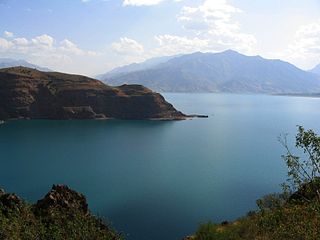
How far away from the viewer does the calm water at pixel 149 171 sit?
217 ft

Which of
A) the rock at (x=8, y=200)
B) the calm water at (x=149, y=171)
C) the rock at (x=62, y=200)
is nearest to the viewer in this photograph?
the rock at (x=8, y=200)

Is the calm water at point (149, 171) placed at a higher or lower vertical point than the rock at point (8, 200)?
lower

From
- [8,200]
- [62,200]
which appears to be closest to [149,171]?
[62,200]

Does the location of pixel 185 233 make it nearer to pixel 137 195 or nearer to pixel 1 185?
pixel 137 195

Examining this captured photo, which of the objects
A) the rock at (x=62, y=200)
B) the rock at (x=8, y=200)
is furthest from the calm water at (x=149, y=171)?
the rock at (x=8, y=200)

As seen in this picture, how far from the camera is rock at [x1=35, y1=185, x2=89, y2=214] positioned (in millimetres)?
48500

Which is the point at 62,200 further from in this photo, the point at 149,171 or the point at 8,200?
the point at 149,171

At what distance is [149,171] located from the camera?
100 metres

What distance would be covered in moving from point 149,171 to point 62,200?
5078cm

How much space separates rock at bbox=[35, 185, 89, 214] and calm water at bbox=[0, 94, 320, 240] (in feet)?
34.1

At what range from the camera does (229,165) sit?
109 meters

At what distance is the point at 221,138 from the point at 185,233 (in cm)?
11059

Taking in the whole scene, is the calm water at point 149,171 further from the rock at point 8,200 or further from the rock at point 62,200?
the rock at point 8,200

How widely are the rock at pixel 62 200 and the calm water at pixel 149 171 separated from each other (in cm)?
1040
